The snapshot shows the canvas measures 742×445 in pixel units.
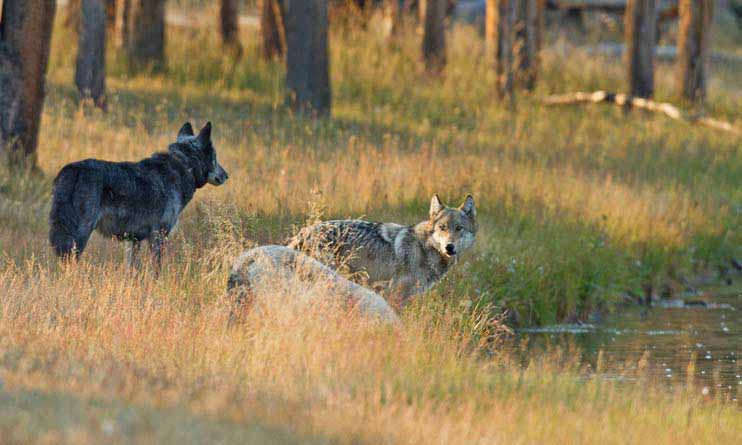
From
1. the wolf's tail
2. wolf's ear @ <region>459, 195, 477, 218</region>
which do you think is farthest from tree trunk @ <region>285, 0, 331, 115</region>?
the wolf's tail

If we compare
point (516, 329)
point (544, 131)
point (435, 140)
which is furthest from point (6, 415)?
point (544, 131)

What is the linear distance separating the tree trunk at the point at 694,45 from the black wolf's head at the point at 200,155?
1739 cm

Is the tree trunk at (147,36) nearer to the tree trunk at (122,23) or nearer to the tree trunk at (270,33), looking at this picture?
the tree trunk at (122,23)

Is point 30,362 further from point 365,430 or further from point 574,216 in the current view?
point 574,216

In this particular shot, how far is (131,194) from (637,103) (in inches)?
638

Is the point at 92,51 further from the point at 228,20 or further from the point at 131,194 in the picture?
the point at 131,194

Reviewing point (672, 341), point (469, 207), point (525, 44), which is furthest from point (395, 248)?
point (525, 44)

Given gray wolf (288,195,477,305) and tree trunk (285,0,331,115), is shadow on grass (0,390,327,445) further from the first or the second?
tree trunk (285,0,331,115)

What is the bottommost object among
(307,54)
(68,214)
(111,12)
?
(68,214)

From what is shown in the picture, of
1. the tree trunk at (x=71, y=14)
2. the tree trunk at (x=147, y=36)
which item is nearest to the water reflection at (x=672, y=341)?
the tree trunk at (x=147, y=36)

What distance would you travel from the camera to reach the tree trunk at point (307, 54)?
73.5ft

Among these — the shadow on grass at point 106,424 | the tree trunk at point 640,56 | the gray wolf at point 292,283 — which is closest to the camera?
the shadow on grass at point 106,424

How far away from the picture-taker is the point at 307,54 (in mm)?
22594

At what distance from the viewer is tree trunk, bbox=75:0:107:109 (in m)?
21.5
